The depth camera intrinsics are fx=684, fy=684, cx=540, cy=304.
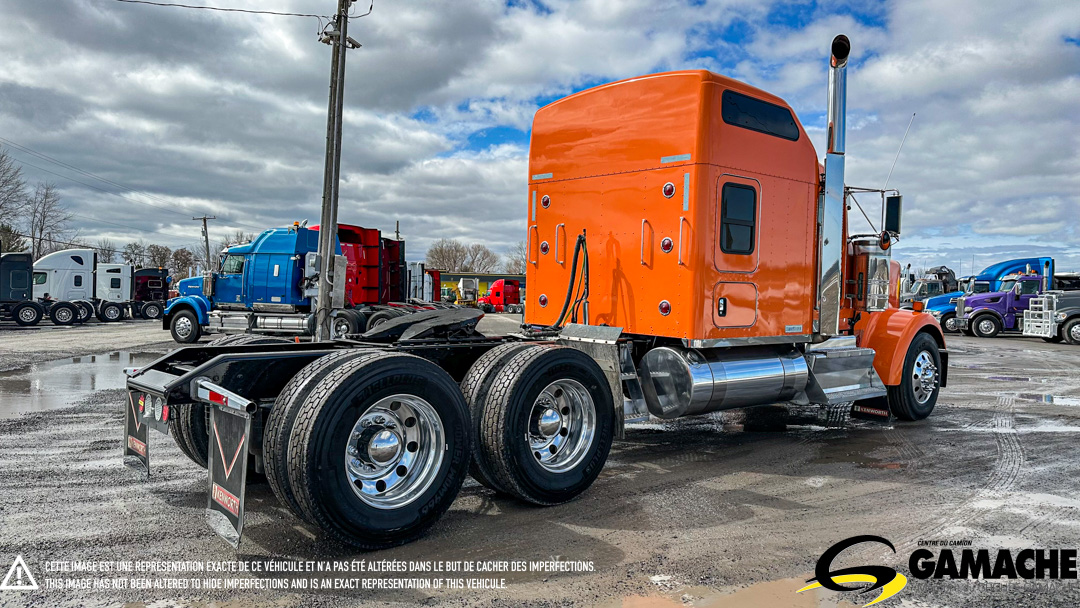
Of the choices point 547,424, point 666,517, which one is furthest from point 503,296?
point 666,517

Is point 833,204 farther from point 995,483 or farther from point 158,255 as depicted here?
point 158,255

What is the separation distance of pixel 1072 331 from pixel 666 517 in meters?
25.1

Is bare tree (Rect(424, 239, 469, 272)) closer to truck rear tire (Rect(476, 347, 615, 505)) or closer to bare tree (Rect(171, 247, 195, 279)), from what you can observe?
bare tree (Rect(171, 247, 195, 279))

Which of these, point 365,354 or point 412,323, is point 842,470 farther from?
point 365,354

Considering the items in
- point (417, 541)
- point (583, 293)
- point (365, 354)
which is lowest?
point (417, 541)

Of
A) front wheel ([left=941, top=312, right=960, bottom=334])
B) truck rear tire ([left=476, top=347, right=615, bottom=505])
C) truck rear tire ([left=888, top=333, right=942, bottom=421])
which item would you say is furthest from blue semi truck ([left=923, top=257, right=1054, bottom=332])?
truck rear tire ([left=476, top=347, right=615, bottom=505])

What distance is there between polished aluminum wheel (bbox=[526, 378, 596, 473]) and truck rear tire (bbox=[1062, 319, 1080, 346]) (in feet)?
81.7

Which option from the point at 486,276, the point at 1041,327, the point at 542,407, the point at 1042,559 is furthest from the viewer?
the point at 486,276

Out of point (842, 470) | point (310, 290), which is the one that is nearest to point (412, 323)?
point (842, 470)

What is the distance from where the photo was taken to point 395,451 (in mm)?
4109

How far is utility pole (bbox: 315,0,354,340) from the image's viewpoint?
1602cm

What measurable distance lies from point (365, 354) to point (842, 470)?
14.0 ft

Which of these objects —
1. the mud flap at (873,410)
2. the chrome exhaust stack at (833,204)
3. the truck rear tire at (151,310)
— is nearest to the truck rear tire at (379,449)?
the chrome exhaust stack at (833,204)

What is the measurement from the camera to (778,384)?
6.61 meters
